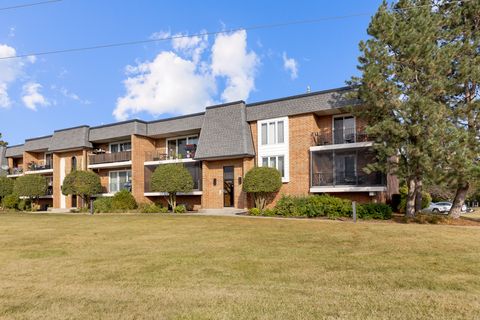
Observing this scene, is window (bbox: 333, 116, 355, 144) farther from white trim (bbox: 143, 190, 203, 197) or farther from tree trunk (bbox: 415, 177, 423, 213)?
white trim (bbox: 143, 190, 203, 197)

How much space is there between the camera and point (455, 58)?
1653 cm

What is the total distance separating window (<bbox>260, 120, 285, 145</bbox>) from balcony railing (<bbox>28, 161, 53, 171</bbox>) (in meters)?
25.6

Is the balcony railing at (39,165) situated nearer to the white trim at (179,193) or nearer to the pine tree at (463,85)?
the white trim at (179,193)

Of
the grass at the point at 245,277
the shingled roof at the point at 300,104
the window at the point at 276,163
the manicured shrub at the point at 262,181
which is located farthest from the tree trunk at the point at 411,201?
the window at the point at 276,163

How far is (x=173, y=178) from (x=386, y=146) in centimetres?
1413

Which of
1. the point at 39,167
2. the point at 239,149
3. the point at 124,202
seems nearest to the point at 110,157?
the point at 124,202

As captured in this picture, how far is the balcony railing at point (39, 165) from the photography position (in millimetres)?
37781

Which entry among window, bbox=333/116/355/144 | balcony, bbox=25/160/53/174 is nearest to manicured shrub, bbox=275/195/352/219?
window, bbox=333/116/355/144

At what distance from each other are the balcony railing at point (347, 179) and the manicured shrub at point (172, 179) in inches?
355

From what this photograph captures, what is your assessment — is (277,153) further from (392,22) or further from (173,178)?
(392,22)

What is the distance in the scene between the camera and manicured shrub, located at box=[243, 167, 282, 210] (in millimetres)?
21625

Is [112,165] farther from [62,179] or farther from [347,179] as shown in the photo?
[347,179]

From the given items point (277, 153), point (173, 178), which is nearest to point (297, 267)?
point (277, 153)

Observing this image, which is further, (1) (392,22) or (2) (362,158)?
(2) (362,158)
